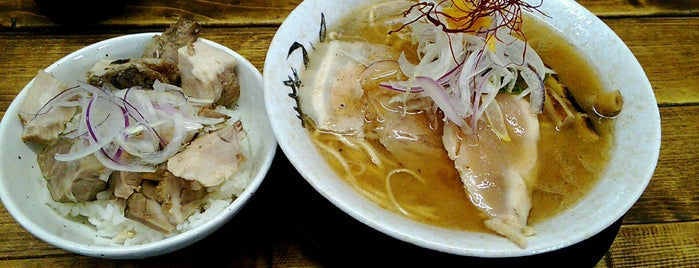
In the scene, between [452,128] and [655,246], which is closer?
[452,128]

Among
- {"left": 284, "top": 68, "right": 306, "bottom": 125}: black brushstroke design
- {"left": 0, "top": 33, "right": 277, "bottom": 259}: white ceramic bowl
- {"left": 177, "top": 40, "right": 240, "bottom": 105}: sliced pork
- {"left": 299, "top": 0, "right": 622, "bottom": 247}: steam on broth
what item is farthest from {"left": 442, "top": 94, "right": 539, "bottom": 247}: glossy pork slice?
{"left": 177, "top": 40, "right": 240, "bottom": 105}: sliced pork

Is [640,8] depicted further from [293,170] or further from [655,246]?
[293,170]

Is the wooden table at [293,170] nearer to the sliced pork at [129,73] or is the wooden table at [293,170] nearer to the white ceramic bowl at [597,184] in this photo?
the white ceramic bowl at [597,184]

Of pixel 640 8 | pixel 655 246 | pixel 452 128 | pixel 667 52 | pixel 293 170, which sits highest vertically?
pixel 452 128

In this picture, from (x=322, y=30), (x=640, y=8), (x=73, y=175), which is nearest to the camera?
(x=73, y=175)

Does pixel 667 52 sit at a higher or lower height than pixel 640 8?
lower

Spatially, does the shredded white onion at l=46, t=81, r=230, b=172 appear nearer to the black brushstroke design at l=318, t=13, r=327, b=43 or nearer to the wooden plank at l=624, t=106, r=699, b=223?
the black brushstroke design at l=318, t=13, r=327, b=43

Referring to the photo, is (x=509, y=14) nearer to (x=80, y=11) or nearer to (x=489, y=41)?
(x=489, y=41)

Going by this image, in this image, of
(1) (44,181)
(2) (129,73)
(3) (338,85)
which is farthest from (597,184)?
(1) (44,181)
